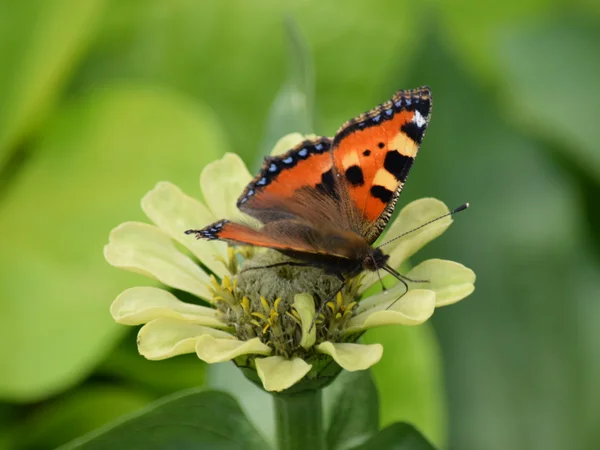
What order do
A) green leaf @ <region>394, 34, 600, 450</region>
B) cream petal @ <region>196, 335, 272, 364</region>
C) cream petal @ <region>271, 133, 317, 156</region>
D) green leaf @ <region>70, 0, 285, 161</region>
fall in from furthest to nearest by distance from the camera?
green leaf @ <region>70, 0, 285, 161</region>
green leaf @ <region>394, 34, 600, 450</region>
cream petal @ <region>271, 133, 317, 156</region>
cream petal @ <region>196, 335, 272, 364</region>

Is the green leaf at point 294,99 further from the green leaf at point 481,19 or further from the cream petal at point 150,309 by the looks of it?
the green leaf at point 481,19

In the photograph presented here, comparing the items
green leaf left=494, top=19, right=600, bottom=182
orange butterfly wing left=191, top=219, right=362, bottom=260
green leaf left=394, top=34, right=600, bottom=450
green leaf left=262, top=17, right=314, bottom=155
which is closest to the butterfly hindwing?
orange butterfly wing left=191, top=219, right=362, bottom=260

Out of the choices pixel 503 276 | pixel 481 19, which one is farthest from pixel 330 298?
pixel 481 19

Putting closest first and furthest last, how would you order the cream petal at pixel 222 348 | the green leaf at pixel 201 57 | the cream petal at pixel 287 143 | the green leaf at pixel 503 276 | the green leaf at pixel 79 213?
the cream petal at pixel 222 348 → the cream petal at pixel 287 143 → the green leaf at pixel 79 213 → the green leaf at pixel 503 276 → the green leaf at pixel 201 57

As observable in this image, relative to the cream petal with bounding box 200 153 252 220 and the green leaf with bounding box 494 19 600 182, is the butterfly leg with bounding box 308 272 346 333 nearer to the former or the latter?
the cream petal with bounding box 200 153 252 220

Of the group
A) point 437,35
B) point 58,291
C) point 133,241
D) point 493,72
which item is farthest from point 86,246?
point 493,72

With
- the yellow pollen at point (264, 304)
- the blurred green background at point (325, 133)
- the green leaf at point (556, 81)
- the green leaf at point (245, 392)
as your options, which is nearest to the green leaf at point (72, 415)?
the blurred green background at point (325, 133)

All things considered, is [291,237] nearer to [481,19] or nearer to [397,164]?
[397,164]
